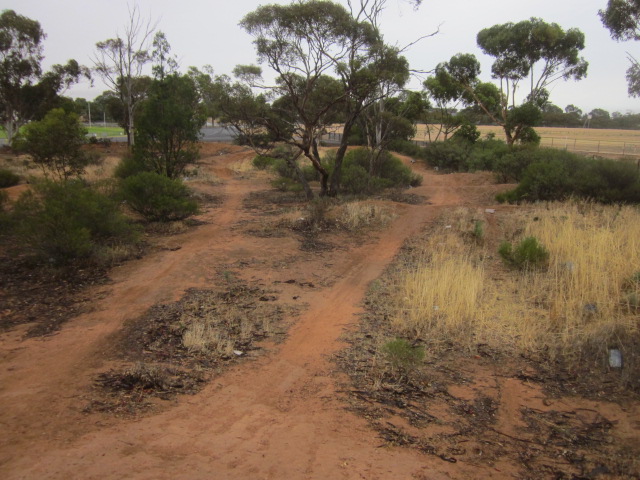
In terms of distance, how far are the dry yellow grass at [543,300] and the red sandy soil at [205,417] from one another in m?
0.96

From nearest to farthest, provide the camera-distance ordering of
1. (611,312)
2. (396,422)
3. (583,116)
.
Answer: (396,422), (611,312), (583,116)

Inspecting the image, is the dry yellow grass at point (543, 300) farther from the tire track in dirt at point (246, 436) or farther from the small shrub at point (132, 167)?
the small shrub at point (132, 167)

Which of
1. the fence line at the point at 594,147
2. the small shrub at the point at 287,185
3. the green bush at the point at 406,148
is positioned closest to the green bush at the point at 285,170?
the small shrub at the point at 287,185

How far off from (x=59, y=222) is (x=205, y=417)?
5.85m

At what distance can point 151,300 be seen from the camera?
720 cm

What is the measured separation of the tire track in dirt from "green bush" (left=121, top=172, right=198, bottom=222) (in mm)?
6189

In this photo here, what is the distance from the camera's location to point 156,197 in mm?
11992

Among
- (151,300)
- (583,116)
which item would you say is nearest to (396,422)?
(151,300)

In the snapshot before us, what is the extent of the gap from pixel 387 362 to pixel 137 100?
107 feet

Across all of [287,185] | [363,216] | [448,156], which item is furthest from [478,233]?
[448,156]

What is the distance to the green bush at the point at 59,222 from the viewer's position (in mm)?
8305

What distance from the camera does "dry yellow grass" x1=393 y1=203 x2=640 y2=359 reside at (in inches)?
216

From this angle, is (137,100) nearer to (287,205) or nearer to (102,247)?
(287,205)

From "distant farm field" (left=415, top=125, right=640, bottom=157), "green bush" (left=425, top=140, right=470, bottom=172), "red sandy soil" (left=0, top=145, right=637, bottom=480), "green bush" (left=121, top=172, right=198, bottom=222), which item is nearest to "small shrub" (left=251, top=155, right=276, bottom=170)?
A: "green bush" (left=425, top=140, right=470, bottom=172)
